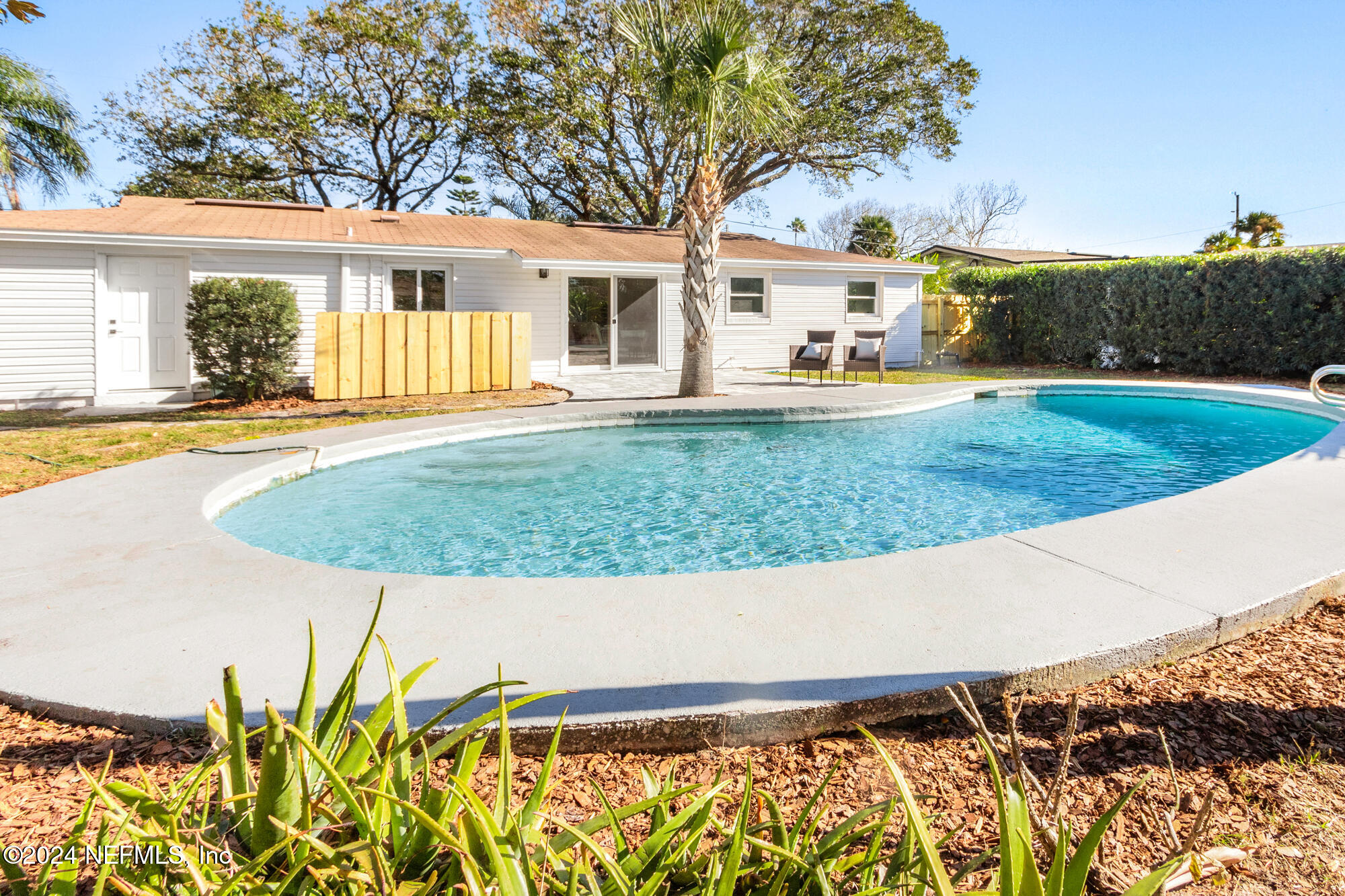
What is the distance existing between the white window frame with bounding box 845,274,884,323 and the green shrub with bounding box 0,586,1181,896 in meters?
18.8

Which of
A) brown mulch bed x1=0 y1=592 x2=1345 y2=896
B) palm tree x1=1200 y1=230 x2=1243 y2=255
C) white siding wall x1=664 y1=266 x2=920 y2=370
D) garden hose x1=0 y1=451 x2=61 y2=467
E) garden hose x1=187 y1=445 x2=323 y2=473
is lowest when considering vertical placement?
brown mulch bed x1=0 y1=592 x2=1345 y2=896

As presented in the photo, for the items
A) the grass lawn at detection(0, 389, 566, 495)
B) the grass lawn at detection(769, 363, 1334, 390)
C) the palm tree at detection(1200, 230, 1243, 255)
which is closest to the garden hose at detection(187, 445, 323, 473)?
the grass lawn at detection(0, 389, 566, 495)

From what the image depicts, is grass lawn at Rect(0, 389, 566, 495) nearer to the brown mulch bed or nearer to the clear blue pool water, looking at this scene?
the clear blue pool water

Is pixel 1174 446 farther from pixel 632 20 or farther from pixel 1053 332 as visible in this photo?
pixel 1053 332

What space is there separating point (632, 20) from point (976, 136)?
51.8ft

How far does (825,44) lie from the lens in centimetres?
2256

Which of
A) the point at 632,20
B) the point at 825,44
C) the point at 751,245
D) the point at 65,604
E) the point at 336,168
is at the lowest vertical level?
the point at 65,604

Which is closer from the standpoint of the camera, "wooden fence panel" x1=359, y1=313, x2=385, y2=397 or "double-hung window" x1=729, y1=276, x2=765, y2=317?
"wooden fence panel" x1=359, y1=313, x2=385, y2=397

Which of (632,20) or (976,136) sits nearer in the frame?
(632,20)

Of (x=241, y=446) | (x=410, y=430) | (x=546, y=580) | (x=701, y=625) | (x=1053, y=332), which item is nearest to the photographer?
(x=701, y=625)

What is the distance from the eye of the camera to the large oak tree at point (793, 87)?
875 inches

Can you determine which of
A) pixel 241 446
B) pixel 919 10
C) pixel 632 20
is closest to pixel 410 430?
pixel 241 446

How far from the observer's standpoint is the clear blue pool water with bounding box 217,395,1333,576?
502 cm

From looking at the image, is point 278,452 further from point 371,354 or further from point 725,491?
point 371,354
